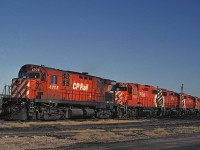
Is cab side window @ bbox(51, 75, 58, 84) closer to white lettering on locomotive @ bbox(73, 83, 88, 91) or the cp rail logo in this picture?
white lettering on locomotive @ bbox(73, 83, 88, 91)

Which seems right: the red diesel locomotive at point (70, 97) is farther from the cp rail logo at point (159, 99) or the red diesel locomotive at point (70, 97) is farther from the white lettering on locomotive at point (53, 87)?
the cp rail logo at point (159, 99)

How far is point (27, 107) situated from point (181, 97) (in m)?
34.5

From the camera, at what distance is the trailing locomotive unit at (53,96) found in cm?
2561

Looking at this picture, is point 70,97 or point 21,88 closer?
point 21,88

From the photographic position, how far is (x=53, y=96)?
2802 centimetres

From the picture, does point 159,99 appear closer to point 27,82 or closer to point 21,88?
point 27,82

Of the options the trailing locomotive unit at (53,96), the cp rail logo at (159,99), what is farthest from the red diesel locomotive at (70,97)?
the cp rail logo at (159,99)

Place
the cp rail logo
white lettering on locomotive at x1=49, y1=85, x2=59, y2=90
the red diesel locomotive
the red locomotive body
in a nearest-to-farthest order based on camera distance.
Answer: the red diesel locomotive
white lettering on locomotive at x1=49, y1=85, x2=59, y2=90
the red locomotive body
the cp rail logo

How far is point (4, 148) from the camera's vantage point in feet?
37.8

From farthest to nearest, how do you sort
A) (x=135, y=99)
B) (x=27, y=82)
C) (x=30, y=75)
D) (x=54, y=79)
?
(x=135, y=99) → (x=54, y=79) → (x=30, y=75) → (x=27, y=82)

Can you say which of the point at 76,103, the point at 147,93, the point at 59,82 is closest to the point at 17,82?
the point at 59,82

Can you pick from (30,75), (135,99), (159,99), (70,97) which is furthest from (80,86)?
(159,99)

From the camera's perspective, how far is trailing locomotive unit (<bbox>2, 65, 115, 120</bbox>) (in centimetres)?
2561

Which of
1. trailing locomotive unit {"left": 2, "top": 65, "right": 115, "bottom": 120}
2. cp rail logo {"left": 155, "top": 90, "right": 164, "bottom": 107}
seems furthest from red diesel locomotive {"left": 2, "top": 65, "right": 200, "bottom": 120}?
cp rail logo {"left": 155, "top": 90, "right": 164, "bottom": 107}
